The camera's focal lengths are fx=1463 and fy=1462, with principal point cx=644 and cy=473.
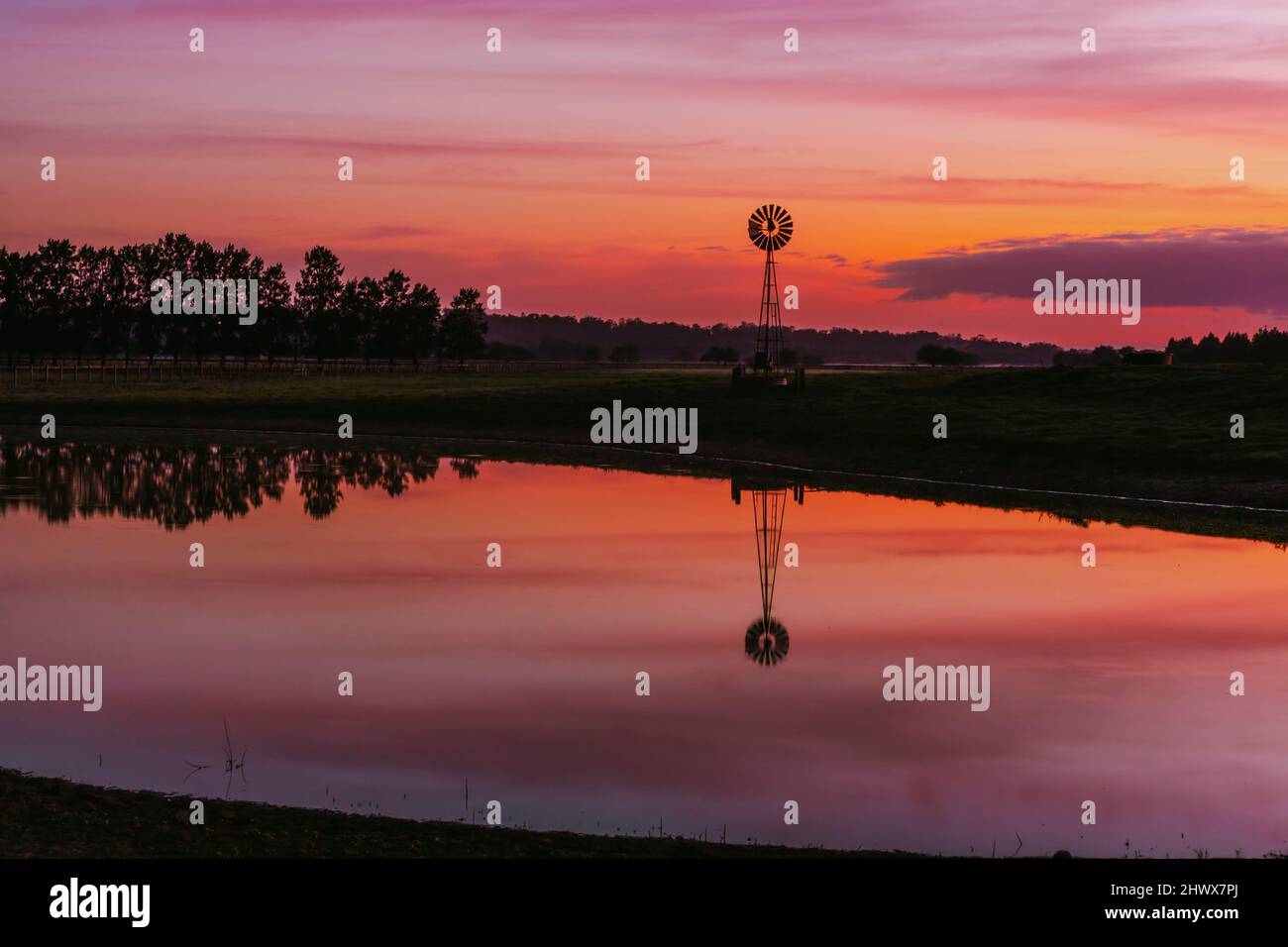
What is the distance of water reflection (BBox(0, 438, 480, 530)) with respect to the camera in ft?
174

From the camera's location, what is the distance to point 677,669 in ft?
86.4

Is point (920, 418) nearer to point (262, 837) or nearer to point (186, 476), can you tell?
point (186, 476)

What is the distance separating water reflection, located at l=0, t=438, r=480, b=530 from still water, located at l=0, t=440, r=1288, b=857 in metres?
1.66

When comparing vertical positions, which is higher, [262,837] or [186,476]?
[186,476]

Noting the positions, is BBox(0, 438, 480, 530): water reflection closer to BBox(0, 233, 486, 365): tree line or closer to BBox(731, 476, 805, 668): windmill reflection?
BBox(731, 476, 805, 668): windmill reflection

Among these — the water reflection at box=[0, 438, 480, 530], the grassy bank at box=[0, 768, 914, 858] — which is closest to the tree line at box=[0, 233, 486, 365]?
the water reflection at box=[0, 438, 480, 530]

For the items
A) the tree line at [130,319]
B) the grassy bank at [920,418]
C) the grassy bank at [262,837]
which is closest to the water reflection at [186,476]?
the grassy bank at [920,418]

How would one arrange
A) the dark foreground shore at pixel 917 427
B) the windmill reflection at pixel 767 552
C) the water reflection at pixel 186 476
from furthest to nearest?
the dark foreground shore at pixel 917 427 → the water reflection at pixel 186 476 → the windmill reflection at pixel 767 552

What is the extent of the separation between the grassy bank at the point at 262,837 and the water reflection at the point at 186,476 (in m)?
32.2

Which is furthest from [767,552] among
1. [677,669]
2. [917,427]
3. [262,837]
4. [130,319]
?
[130,319]

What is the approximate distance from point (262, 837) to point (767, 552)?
2837 cm

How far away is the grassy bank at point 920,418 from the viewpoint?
2397 inches

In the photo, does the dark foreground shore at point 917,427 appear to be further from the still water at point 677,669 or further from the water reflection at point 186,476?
the water reflection at point 186,476
